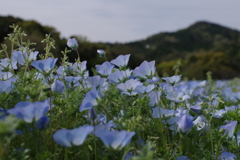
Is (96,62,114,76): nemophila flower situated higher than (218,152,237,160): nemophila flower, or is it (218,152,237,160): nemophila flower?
(96,62,114,76): nemophila flower

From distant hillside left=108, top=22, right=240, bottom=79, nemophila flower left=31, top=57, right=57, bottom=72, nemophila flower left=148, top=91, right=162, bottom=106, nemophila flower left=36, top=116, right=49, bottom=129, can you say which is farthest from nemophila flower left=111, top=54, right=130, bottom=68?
distant hillside left=108, top=22, right=240, bottom=79

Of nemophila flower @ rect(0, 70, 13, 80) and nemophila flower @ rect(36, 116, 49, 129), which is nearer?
nemophila flower @ rect(36, 116, 49, 129)

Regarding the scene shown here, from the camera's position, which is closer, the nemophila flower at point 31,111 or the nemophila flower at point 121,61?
the nemophila flower at point 31,111

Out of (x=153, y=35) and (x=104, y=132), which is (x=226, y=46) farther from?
(x=104, y=132)

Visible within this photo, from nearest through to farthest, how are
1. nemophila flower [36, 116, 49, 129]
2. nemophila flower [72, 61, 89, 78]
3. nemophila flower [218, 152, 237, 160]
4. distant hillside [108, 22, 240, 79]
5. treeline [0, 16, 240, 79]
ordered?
nemophila flower [36, 116, 49, 129] → nemophila flower [218, 152, 237, 160] → nemophila flower [72, 61, 89, 78] → treeline [0, 16, 240, 79] → distant hillside [108, 22, 240, 79]

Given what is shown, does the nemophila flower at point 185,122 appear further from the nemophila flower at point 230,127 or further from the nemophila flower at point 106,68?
the nemophila flower at point 106,68

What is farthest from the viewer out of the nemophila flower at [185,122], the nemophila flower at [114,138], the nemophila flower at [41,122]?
the nemophila flower at [185,122]

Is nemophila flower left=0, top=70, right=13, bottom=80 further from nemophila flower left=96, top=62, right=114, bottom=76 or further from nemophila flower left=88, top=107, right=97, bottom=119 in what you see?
nemophila flower left=88, top=107, right=97, bottom=119

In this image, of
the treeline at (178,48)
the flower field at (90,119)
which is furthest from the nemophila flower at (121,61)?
the treeline at (178,48)
